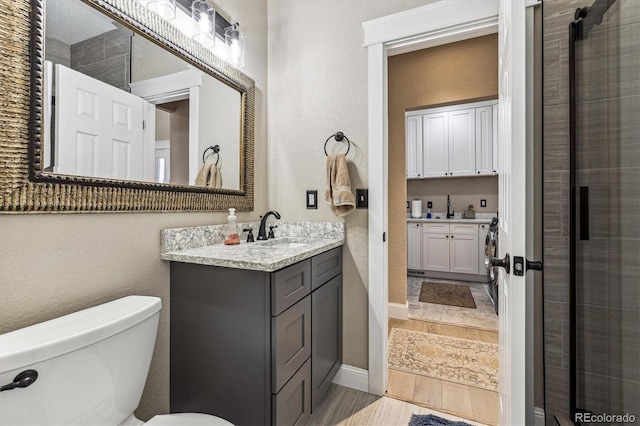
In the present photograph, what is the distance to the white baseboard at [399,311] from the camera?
9.34 feet

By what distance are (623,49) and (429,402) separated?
1.90 metres

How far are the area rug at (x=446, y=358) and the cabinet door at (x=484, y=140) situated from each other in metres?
2.62

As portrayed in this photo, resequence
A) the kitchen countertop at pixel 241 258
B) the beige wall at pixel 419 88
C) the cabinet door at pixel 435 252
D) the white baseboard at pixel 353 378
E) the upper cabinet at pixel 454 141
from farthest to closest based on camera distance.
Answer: the cabinet door at pixel 435 252 → the upper cabinet at pixel 454 141 → the beige wall at pixel 419 88 → the white baseboard at pixel 353 378 → the kitchen countertop at pixel 241 258

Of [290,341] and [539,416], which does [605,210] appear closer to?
[539,416]

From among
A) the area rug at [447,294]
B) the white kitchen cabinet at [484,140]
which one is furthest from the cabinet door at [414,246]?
the white kitchen cabinet at [484,140]

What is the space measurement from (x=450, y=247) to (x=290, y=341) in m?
3.53

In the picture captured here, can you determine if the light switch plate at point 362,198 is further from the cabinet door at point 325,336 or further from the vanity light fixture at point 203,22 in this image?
the vanity light fixture at point 203,22

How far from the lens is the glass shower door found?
113cm

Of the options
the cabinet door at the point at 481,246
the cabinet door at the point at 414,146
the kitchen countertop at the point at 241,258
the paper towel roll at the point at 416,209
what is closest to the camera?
the kitchen countertop at the point at 241,258

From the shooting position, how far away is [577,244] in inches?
51.3

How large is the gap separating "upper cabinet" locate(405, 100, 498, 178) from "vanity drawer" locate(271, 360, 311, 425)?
139 inches

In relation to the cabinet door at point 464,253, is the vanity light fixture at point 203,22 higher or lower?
higher

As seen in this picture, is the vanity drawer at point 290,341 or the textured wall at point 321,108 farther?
the textured wall at point 321,108

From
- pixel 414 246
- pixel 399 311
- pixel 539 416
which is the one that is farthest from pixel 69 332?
pixel 414 246
